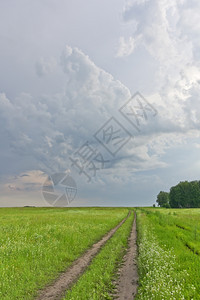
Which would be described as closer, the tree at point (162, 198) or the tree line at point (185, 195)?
the tree line at point (185, 195)

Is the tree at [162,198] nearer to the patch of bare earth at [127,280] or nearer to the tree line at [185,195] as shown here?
the tree line at [185,195]

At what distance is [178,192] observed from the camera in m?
123

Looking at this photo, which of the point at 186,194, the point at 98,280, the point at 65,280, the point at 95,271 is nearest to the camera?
the point at 98,280

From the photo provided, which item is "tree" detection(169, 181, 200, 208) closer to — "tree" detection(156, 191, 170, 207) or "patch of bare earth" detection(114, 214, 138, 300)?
"tree" detection(156, 191, 170, 207)

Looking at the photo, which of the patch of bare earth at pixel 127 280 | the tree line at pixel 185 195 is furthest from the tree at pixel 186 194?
the patch of bare earth at pixel 127 280

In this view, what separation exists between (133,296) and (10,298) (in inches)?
166

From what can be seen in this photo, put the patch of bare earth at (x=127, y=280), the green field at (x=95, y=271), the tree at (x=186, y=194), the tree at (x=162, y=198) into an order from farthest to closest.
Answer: the tree at (x=162, y=198), the tree at (x=186, y=194), the patch of bare earth at (x=127, y=280), the green field at (x=95, y=271)

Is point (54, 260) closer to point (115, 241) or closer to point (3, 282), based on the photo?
point (3, 282)

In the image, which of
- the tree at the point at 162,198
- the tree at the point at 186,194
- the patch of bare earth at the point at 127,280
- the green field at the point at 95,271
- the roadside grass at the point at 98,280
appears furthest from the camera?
the tree at the point at 162,198

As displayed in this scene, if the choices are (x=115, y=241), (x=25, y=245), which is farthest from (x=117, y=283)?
(x=115, y=241)

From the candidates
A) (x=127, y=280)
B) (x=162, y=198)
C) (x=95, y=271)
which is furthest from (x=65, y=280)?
(x=162, y=198)

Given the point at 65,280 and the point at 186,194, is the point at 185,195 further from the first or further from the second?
the point at 65,280

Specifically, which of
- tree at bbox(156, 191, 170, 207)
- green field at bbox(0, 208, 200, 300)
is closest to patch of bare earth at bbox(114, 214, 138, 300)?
green field at bbox(0, 208, 200, 300)

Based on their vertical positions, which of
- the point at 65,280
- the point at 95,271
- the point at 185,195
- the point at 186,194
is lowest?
the point at 65,280
